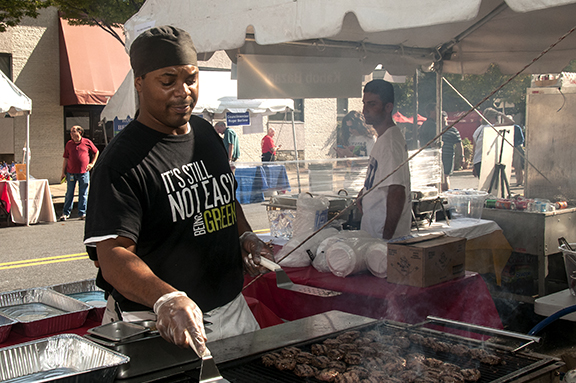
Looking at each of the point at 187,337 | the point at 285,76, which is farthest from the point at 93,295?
the point at 285,76

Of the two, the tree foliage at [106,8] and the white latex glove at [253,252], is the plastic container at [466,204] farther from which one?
the tree foliage at [106,8]

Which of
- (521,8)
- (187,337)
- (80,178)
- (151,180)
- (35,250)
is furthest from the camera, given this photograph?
(80,178)

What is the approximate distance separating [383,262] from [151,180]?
6.46ft

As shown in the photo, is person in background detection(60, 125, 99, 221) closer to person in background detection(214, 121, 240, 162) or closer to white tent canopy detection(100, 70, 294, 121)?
white tent canopy detection(100, 70, 294, 121)

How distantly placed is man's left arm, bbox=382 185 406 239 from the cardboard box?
0.36m

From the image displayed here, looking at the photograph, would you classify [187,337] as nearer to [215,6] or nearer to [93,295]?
[93,295]

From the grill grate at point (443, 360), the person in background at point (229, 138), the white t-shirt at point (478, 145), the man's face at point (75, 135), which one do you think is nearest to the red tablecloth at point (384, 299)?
the grill grate at point (443, 360)

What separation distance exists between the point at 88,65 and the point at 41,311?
15.2m

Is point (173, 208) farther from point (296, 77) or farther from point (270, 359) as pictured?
point (296, 77)

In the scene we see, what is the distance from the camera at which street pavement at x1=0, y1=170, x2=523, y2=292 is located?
6.41 meters

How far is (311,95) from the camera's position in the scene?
513cm

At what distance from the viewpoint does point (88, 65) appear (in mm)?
16422

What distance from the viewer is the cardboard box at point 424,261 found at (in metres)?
3.16

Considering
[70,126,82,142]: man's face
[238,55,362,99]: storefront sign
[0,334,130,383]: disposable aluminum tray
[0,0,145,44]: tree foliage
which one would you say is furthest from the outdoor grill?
[0,0,145,44]: tree foliage
